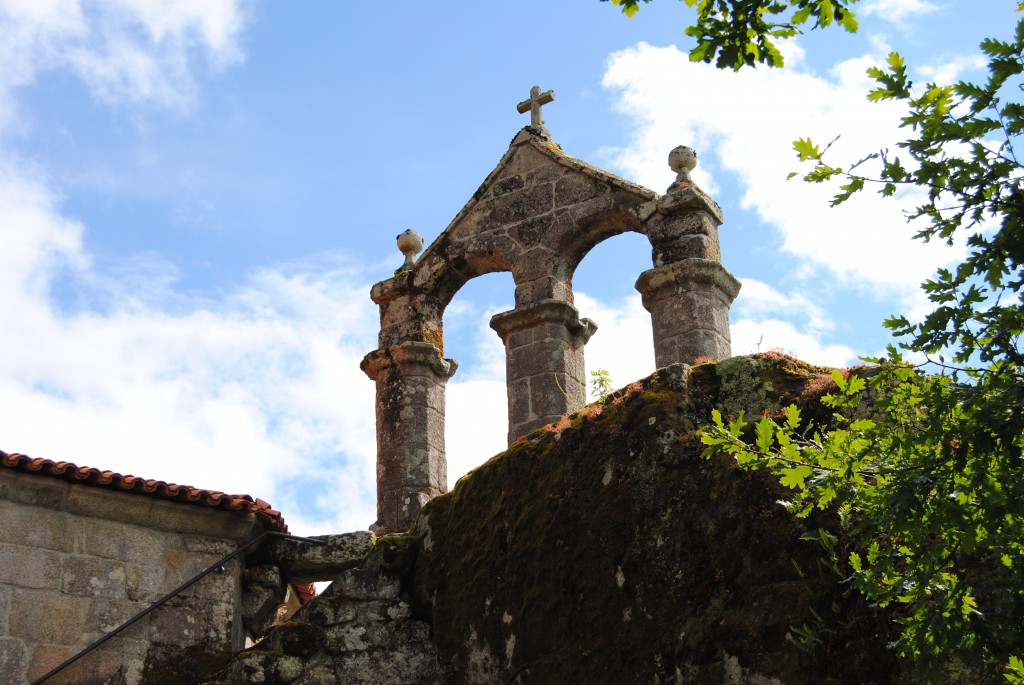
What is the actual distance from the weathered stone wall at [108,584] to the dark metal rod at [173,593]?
0.04 m

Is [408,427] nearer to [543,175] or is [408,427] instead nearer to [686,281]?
[543,175]

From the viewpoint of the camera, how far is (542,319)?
9.29 m

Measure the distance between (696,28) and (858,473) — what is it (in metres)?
1.68

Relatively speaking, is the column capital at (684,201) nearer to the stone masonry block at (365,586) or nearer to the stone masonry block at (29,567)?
the stone masonry block at (365,586)

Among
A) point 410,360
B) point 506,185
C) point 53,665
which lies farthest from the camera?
point 506,185

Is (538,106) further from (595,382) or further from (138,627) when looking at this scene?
(138,627)

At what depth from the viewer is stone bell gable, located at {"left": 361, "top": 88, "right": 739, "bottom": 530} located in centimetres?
905

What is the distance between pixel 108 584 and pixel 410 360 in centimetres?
269

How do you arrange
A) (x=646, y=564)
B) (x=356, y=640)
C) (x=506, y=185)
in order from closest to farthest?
(x=646, y=564)
(x=356, y=640)
(x=506, y=185)

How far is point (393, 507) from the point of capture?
9531mm

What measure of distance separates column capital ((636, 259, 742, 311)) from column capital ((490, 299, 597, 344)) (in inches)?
19.4

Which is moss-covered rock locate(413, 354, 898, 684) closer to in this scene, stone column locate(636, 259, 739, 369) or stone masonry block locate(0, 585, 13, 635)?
stone column locate(636, 259, 739, 369)

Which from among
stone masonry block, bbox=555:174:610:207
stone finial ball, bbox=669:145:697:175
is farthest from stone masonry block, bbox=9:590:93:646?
stone finial ball, bbox=669:145:697:175

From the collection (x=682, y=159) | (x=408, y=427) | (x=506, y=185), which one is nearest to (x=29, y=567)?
(x=408, y=427)
